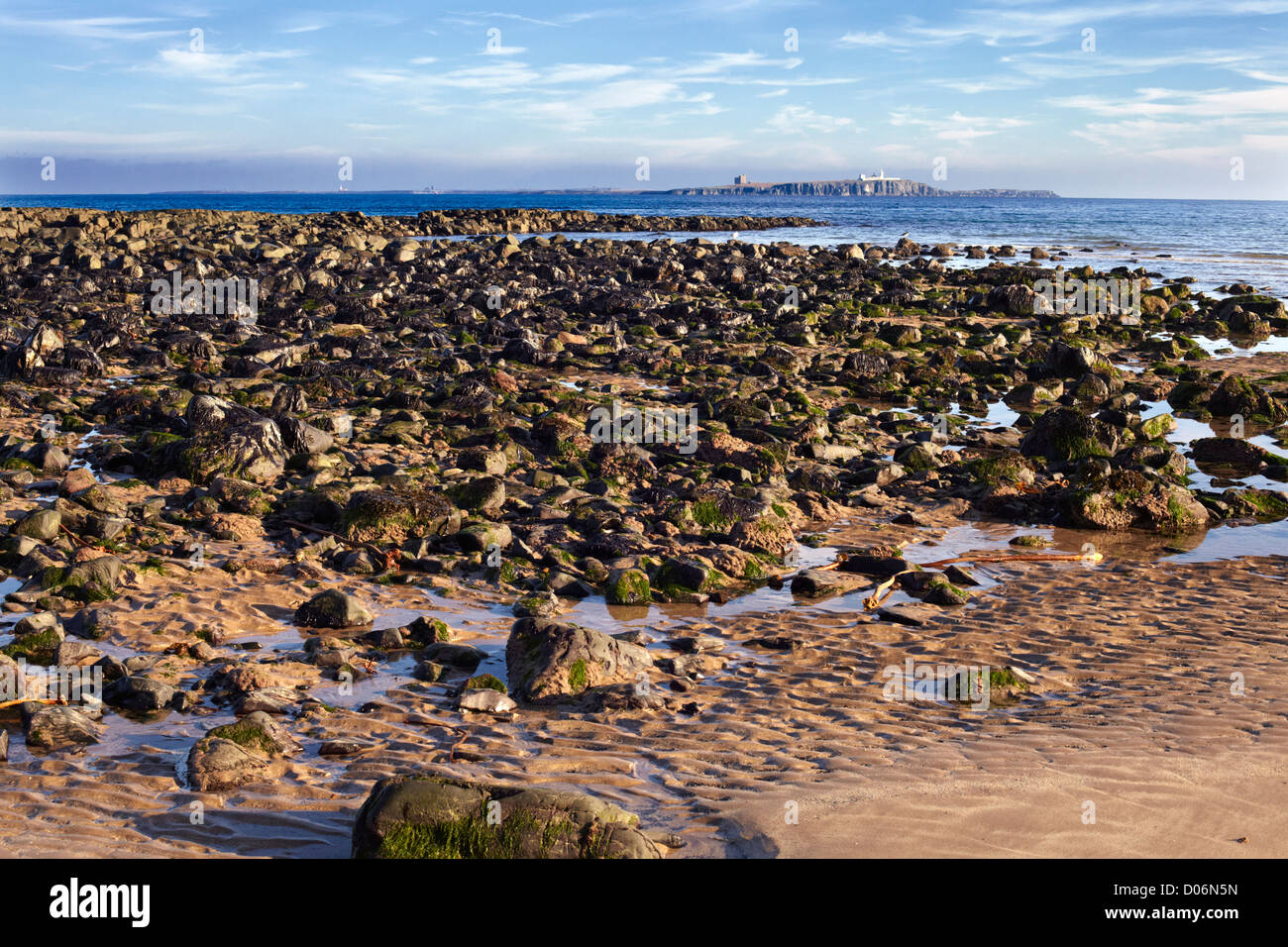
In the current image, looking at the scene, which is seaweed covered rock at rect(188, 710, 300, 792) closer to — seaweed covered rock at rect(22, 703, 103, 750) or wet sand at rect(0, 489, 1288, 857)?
wet sand at rect(0, 489, 1288, 857)

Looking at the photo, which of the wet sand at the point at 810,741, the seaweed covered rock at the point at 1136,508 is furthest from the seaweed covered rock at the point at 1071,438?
the wet sand at the point at 810,741

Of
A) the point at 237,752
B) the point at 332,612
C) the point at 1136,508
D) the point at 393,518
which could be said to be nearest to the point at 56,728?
the point at 237,752

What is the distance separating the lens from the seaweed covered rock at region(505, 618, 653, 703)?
292 inches

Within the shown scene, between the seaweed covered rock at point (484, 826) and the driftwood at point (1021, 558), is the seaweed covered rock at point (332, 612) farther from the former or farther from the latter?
the driftwood at point (1021, 558)

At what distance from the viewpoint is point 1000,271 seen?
138 feet

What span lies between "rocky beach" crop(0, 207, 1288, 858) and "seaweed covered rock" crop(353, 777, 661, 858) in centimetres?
2

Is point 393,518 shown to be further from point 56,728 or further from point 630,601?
point 56,728

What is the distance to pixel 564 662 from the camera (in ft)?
24.7

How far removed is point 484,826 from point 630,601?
4461mm

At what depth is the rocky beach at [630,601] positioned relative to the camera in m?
5.75

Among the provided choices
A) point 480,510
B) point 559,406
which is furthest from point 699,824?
point 559,406

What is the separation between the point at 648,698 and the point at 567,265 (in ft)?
112

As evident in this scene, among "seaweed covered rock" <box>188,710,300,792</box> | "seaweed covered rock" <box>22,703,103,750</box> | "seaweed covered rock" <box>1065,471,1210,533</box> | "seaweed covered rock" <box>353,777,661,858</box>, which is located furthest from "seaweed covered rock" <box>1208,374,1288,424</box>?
"seaweed covered rock" <box>22,703,103,750</box>
